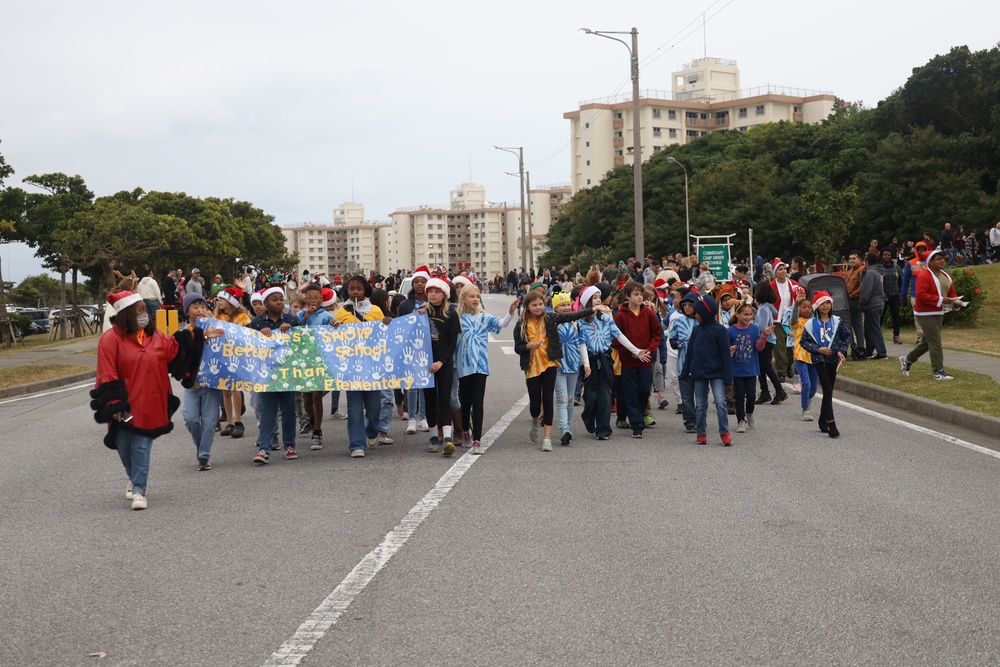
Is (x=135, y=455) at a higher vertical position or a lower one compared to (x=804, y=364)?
lower

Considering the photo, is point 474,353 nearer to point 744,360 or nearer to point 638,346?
point 638,346

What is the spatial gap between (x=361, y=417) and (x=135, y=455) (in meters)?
2.77

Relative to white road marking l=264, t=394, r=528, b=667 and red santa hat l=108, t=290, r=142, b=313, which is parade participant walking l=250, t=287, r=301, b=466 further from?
red santa hat l=108, t=290, r=142, b=313

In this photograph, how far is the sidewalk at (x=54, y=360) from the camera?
2125 centimetres

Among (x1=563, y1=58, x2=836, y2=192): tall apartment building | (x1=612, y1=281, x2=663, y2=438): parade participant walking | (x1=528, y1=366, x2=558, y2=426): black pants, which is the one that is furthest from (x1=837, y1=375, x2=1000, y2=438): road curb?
(x1=563, y1=58, x2=836, y2=192): tall apartment building

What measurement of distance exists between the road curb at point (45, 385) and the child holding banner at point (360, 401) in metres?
10.3

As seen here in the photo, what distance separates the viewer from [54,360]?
89.0ft

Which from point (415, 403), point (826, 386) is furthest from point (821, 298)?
point (415, 403)

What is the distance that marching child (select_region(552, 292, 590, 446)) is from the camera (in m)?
11.4

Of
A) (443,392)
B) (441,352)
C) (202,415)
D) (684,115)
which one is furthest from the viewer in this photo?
(684,115)

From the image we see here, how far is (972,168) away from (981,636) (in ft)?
181

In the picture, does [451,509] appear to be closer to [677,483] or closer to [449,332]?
[677,483]

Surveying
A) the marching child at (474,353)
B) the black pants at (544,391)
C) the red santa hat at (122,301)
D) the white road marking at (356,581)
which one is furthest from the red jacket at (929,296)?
→ the red santa hat at (122,301)

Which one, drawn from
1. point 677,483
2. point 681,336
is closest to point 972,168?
point 681,336
